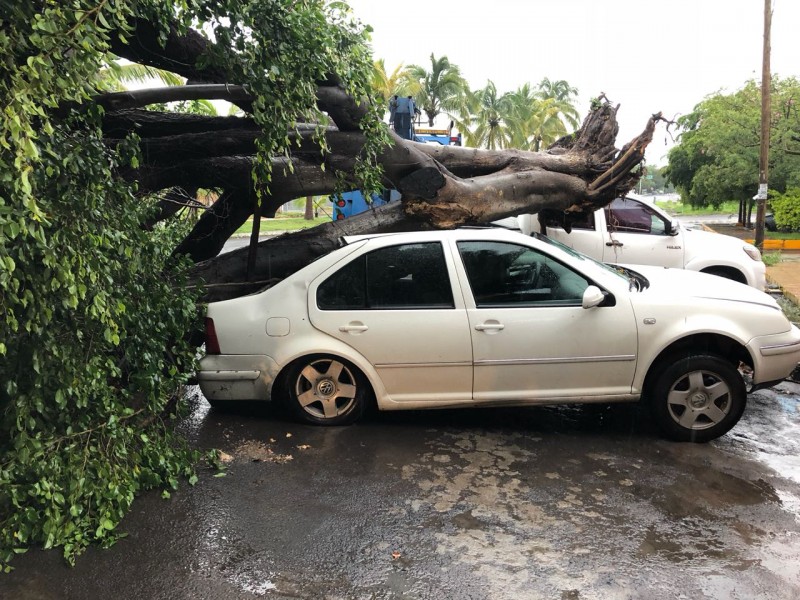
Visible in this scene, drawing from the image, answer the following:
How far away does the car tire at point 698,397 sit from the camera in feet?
15.4

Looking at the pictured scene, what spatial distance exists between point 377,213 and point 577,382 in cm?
293

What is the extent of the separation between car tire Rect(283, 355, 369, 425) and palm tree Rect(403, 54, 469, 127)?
43907 mm

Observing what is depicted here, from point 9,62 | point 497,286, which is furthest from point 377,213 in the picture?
point 9,62

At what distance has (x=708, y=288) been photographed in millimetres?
5102

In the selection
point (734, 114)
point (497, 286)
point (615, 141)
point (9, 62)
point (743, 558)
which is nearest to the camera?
point (9, 62)

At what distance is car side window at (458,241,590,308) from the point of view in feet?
16.0

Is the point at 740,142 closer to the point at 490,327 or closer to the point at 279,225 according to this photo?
the point at 279,225

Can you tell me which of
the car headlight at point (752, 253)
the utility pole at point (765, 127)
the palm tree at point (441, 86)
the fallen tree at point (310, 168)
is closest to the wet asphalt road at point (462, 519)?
the fallen tree at point (310, 168)

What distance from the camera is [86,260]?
3.13m

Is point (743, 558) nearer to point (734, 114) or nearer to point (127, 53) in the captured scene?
point (127, 53)

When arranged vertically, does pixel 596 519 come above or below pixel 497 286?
below

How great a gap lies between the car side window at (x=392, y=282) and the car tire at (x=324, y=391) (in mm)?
465

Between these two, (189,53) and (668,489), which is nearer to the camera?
(668,489)

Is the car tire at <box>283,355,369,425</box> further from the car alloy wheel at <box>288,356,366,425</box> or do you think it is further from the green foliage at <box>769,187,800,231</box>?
the green foliage at <box>769,187,800,231</box>
